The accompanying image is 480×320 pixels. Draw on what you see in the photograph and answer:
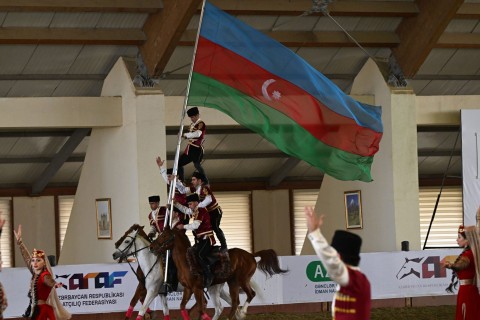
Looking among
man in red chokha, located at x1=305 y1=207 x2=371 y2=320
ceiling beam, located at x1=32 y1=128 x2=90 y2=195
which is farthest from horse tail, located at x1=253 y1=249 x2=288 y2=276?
man in red chokha, located at x1=305 y1=207 x2=371 y2=320

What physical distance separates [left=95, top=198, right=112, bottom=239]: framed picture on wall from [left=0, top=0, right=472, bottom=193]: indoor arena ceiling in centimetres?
195

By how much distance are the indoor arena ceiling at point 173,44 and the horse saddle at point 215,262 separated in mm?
4049

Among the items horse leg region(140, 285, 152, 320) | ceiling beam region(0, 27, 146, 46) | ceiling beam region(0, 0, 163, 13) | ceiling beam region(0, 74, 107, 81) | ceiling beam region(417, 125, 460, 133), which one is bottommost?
horse leg region(140, 285, 152, 320)

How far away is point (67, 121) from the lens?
17172 millimetres

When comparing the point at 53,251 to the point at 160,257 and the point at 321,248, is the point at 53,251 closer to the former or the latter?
the point at 160,257

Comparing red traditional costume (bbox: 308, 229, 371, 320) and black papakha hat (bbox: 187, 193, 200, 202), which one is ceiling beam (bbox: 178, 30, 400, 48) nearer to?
black papakha hat (bbox: 187, 193, 200, 202)

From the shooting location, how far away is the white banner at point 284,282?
48.9ft

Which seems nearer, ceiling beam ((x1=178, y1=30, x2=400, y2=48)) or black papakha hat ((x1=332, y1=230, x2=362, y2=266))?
black papakha hat ((x1=332, y1=230, x2=362, y2=266))

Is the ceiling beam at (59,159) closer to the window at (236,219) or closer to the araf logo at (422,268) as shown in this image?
the window at (236,219)

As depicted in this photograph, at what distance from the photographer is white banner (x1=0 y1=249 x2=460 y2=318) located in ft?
48.9

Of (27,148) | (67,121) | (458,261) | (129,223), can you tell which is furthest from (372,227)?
(458,261)

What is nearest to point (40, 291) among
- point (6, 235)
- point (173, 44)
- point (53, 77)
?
point (173, 44)

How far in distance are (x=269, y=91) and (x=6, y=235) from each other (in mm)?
11577

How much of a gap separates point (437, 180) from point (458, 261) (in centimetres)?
1484
